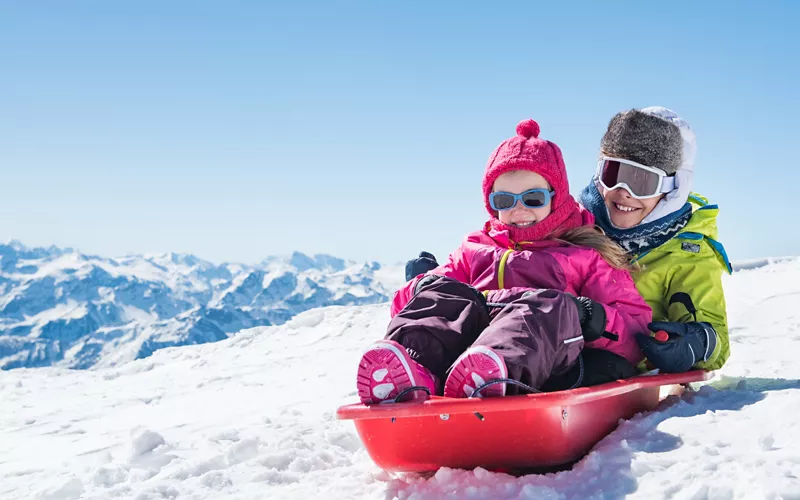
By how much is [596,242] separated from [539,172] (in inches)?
18.1

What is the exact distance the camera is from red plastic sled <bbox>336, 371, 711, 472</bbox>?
6.95ft

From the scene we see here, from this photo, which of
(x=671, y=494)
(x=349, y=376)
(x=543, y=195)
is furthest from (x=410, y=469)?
(x=349, y=376)

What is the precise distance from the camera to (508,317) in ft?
7.88

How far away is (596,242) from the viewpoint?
3223mm

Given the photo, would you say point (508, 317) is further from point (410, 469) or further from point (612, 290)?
point (612, 290)

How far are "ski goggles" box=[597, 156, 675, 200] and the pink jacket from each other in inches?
26.5

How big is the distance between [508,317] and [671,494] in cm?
80

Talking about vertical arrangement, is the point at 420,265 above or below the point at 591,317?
above

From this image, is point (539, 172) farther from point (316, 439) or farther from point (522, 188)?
point (316, 439)

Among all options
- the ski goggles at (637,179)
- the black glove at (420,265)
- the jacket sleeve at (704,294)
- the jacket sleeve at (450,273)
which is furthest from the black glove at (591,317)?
the black glove at (420,265)

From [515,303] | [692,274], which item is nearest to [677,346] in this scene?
[692,274]

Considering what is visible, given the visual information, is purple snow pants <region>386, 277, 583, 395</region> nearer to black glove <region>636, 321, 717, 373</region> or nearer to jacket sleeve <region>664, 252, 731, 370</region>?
black glove <region>636, 321, 717, 373</region>

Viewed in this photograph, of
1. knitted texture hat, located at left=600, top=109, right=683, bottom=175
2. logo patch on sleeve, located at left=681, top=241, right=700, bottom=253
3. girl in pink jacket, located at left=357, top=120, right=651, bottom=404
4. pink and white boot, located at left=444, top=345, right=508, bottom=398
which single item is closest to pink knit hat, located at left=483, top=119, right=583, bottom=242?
girl in pink jacket, located at left=357, top=120, right=651, bottom=404

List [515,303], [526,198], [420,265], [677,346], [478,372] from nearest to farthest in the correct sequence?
[478,372] < [515,303] < [677,346] < [526,198] < [420,265]
